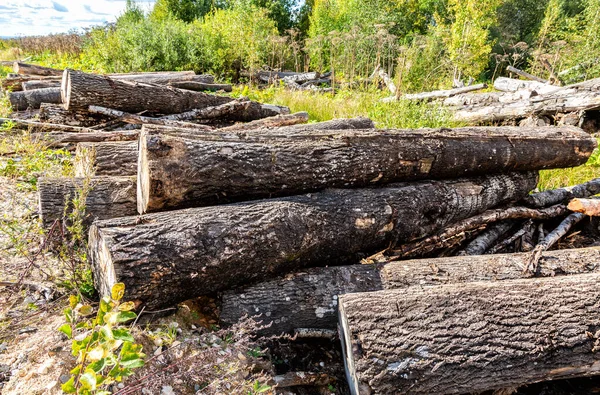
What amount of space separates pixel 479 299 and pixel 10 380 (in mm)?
2441

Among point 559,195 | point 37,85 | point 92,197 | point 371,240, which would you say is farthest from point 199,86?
point 559,195

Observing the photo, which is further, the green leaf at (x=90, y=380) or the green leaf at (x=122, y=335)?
the green leaf at (x=122, y=335)

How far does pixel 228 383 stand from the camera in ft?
6.29

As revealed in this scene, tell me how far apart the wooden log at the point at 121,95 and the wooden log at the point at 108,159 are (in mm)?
1550

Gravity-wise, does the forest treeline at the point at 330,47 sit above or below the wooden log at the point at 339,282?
above

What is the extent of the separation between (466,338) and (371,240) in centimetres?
109

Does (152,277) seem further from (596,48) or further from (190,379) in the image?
(596,48)

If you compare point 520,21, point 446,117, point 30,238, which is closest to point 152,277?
point 30,238

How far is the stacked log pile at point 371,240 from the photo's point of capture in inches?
77.4

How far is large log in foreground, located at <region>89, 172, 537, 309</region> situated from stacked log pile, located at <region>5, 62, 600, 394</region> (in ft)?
0.03

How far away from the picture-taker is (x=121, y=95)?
512 cm

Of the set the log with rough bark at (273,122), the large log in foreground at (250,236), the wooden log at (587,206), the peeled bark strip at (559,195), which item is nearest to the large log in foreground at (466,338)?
the large log in foreground at (250,236)

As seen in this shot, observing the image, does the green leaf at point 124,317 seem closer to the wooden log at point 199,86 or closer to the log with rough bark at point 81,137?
the log with rough bark at point 81,137

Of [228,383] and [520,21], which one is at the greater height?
[520,21]
